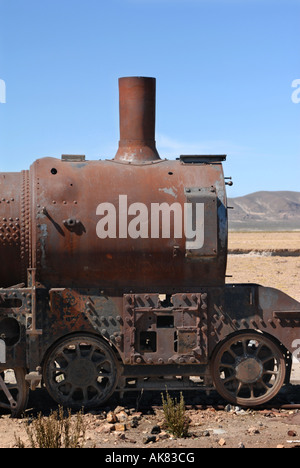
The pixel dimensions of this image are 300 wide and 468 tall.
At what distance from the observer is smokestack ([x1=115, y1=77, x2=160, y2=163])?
32.2ft

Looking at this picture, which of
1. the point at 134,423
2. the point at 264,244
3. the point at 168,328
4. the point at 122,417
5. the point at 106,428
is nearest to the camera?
the point at 106,428

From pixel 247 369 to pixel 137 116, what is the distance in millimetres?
3978

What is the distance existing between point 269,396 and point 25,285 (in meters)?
3.71

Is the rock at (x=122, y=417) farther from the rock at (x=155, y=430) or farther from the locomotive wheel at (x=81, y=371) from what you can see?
the rock at (x=155, y=430)

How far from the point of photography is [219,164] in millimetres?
9508

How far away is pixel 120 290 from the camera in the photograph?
356 inches

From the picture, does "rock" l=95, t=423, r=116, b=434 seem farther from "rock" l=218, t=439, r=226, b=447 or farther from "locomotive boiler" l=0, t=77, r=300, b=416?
"rock" l=218, t=439, r=226, b=447

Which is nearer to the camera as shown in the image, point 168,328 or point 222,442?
point 222,442

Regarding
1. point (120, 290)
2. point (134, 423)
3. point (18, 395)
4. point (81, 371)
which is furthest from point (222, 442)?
point (18, 395)

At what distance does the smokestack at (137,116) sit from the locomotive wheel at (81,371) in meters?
2.75

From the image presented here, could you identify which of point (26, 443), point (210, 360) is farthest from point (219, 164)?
point (26, 443)

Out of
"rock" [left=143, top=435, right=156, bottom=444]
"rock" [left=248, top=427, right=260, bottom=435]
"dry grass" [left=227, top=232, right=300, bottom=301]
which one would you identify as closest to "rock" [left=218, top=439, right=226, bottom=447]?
"rock" [left=248, top=427, right=260, bottom=435]

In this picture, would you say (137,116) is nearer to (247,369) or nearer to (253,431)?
(247,369)
